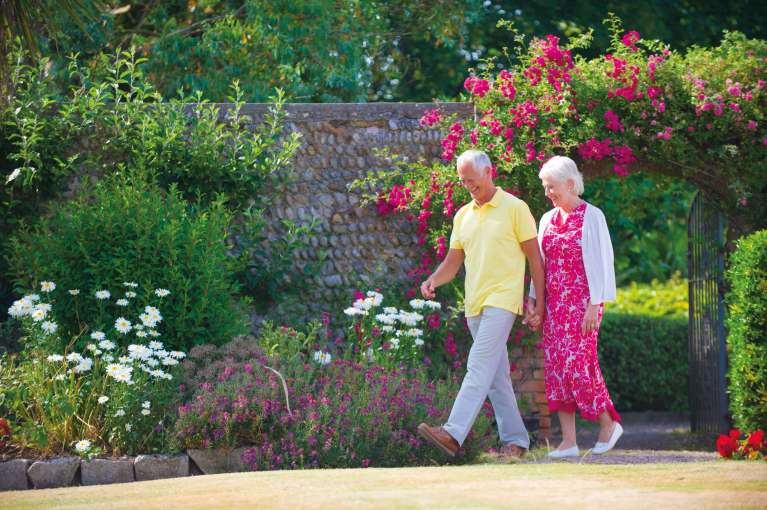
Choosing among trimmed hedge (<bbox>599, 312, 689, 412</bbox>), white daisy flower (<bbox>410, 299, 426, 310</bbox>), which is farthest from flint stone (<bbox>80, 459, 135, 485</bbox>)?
trimmed hedge (<bbox>599, 312, 689, 412</bbox>)

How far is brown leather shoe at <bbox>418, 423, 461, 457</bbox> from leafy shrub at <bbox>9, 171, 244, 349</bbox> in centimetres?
213

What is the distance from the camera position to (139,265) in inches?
305

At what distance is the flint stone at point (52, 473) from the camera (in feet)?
21.4

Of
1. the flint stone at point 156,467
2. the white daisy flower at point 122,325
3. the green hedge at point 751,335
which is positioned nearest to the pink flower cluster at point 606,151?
the green hedge at point 751,335

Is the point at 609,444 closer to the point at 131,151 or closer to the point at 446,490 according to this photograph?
the point at 446,490

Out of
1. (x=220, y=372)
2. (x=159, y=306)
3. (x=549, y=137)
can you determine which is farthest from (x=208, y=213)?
(x=549, y=137)

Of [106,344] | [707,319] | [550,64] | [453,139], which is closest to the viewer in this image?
[106,344]

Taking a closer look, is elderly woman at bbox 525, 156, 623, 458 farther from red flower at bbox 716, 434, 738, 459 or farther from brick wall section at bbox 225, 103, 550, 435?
brick wall section at bbox 225, 103, 550, 435

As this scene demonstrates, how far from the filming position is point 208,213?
353 inches

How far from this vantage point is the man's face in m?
6.43

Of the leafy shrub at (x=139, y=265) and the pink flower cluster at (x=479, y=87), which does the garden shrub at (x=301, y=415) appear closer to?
the leafy shrub at (x=139, y=265)

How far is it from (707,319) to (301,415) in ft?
16.7

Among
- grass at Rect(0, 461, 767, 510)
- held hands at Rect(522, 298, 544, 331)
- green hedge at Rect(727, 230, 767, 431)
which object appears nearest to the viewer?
grass at Rect(0, 461, 767, 510)

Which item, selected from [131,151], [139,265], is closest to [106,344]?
[139,265]
